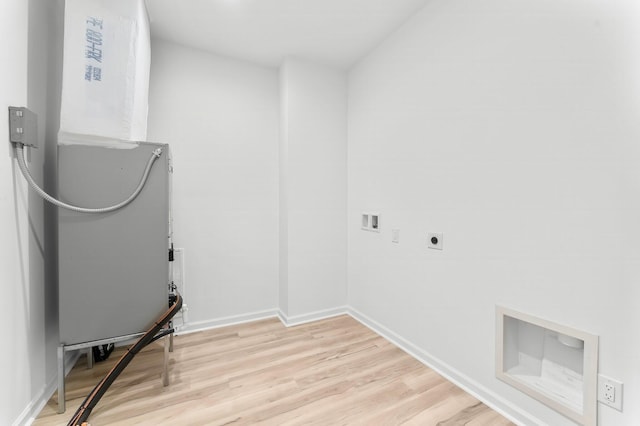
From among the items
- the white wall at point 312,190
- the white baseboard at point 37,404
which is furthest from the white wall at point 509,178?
the white baseboard at point 37,404

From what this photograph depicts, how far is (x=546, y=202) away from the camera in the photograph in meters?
1.29

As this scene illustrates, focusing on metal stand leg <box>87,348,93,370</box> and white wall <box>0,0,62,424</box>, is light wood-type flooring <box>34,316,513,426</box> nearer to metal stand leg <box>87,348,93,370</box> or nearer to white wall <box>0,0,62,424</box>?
metal stand leg <box>87,348,93,370</box>

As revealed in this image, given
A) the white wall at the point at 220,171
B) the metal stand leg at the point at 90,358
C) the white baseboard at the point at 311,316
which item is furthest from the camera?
the white baseboard at the point at 311,316

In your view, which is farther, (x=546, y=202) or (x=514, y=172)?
(x=514, y=172)

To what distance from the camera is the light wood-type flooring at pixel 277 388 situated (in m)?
1.42

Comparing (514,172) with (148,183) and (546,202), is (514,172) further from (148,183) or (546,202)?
(148,183)

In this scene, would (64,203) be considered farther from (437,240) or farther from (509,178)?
(509,178)

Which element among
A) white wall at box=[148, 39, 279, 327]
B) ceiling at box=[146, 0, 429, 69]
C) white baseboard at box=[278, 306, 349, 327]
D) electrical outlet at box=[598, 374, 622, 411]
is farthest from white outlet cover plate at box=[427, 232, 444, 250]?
ceiling at box=[146, 0, 429, 69]

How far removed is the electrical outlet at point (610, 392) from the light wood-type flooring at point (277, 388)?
0.49m

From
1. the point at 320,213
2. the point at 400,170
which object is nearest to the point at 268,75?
the point at 320,213

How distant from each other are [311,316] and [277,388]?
1.02 metres

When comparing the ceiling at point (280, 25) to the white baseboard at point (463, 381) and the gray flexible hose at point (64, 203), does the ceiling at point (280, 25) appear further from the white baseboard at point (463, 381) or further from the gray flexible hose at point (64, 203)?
the white baseboard at point (463, 381)

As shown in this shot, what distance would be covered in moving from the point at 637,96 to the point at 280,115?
2.44 m

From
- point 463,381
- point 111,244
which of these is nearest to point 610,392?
point 463,381
